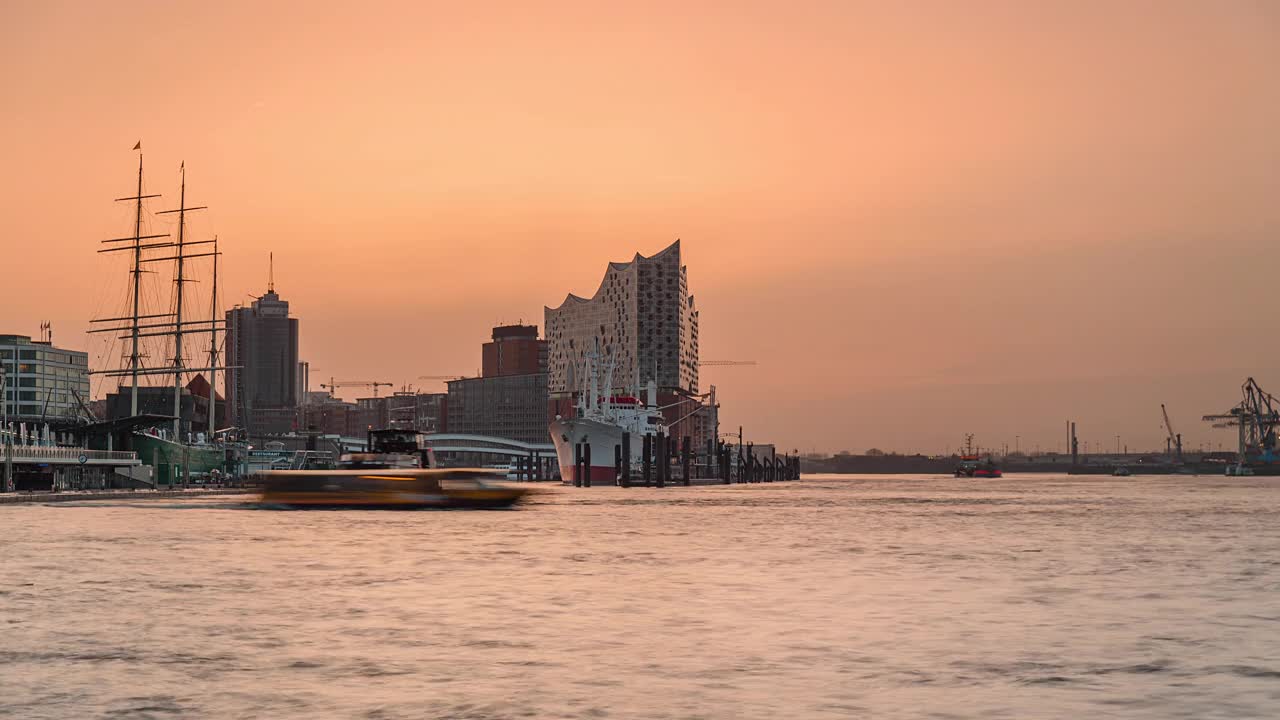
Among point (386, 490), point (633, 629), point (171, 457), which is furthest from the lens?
point (171, 457)

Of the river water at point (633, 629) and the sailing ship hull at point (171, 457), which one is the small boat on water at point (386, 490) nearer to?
the river water at point (633, 629)

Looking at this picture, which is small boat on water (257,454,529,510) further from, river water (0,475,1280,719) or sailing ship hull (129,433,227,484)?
sailing ship hull (129,433,227,484)

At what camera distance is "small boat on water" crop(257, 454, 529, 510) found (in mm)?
88125

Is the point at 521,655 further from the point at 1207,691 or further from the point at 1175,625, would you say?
the point at 1175,625

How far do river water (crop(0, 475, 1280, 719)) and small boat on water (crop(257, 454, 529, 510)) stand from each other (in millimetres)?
33809

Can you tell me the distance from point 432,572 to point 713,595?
9.51 m

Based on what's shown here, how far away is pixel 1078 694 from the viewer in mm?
18422

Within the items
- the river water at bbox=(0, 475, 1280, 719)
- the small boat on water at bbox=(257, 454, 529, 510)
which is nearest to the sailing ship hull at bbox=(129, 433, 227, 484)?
the small boat on water at bbox=(257, 454, 529, 510)

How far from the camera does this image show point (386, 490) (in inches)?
3472

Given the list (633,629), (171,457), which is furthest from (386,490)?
(171,457)

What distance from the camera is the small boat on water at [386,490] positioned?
88.1 metres

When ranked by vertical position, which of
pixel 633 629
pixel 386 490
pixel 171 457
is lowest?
pixel 633 629

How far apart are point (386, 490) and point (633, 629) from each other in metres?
64.6

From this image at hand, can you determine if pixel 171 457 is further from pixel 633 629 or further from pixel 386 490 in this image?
pixel 633 629
